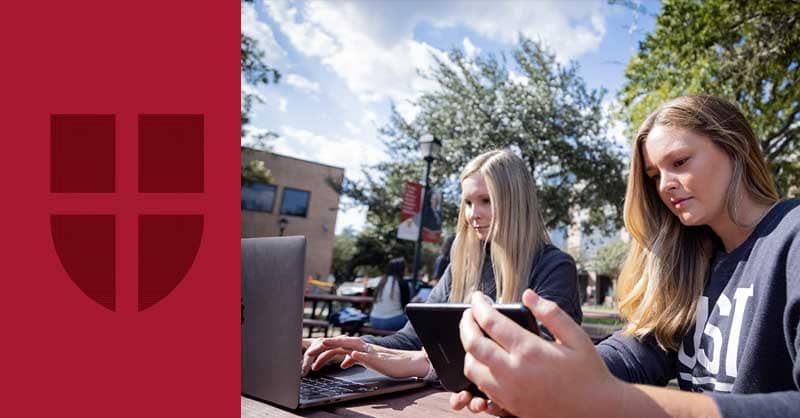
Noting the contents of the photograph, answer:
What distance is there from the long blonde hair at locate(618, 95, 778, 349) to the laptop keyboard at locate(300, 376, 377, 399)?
768mm

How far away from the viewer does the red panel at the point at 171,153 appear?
2646mm

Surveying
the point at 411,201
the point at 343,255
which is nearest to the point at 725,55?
the point at 411,201

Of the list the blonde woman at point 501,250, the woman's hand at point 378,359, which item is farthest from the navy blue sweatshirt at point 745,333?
the blonde woman at point 501,250

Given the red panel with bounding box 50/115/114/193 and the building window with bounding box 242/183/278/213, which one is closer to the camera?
the red panel with bounding box 50/115/114/193

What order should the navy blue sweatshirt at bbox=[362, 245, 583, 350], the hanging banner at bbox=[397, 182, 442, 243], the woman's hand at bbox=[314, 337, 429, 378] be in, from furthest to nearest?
the hanging banner at bbox=[397, 182, 442, 243] → the navy blue sweatshirt at bbox=[362, 245, 583, 350] → the woman's hand at bbox=[314, 337, 429, 378]

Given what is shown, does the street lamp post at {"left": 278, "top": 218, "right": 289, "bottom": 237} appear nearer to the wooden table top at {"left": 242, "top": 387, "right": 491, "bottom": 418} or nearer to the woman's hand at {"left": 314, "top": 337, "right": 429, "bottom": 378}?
the woman's hand at {"left": 314, "top": 337, "right": 429, "bottom": 378}

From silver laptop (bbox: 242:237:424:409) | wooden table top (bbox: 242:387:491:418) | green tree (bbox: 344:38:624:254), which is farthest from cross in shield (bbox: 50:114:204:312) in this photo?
green tree (bbox: 344:38:624:254)

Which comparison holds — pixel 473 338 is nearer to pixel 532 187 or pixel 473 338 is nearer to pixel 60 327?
pixel 532 187

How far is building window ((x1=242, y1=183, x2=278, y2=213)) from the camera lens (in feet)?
94.8

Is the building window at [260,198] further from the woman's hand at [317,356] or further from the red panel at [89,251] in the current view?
the woman's hand at [317,356]

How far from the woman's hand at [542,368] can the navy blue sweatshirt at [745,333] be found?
28 centimetres

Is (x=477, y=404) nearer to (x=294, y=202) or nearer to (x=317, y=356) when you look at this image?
(x=317, y=356)

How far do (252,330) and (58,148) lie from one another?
158cm

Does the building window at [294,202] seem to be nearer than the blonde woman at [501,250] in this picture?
No
